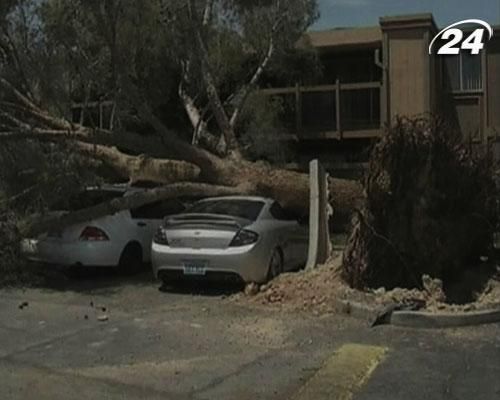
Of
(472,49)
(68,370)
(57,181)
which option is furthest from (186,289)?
(472,49)

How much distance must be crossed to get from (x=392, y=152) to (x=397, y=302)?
6.73 feet

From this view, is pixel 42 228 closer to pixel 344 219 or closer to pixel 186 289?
pixel 186 289

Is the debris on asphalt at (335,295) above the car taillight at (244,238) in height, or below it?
below

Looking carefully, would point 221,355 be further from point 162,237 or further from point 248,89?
point 248,89

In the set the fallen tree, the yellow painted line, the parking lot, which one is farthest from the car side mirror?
the yellow painted line

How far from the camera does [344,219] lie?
1552 centimetres

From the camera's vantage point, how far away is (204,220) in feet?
39.4

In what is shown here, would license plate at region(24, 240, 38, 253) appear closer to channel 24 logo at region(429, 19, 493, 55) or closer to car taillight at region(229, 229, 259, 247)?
car taillight at region(229, 229, 259, 247)

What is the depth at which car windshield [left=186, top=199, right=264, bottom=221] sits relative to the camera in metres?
12.6

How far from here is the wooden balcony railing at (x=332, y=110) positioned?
25.5 metres

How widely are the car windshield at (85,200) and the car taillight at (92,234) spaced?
0.99 m

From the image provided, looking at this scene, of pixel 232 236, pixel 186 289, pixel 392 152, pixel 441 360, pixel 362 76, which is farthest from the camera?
pixel 362 76

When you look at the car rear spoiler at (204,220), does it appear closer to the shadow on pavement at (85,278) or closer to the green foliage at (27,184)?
the shadow on pavement at (85,278)

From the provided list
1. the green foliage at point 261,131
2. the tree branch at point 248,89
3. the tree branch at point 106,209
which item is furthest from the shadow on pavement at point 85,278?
the green foliage at point 261,131
